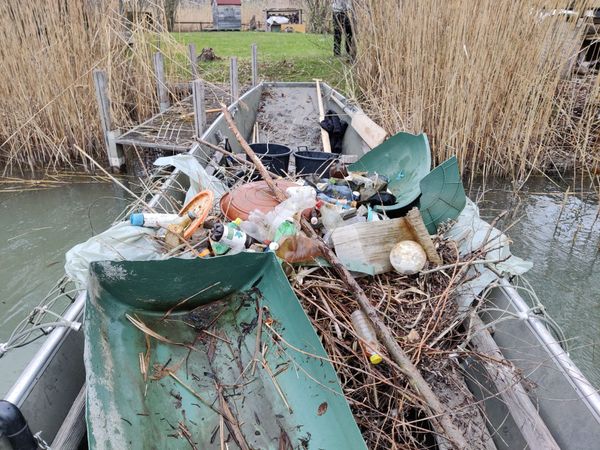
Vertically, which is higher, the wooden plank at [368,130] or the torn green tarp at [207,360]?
the wooden plank at [368,130]

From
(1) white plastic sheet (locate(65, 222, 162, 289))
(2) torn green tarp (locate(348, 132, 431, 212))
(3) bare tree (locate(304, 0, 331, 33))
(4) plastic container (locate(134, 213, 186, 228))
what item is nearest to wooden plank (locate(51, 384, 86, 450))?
(1) white plastic sheet (locate(65, 222, 162, 289))

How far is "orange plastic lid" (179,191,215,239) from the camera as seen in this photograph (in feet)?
6.47

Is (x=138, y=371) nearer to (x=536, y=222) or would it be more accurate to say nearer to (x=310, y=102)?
(x=536, y=222)

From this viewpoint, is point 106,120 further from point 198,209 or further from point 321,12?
point 321,12

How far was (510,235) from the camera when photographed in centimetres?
411

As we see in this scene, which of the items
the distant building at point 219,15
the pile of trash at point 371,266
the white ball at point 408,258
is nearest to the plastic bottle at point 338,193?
the pile of trash at point 371,266

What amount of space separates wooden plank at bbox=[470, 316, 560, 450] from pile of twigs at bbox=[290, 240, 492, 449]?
0.32 ft

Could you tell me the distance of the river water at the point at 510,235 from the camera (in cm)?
304

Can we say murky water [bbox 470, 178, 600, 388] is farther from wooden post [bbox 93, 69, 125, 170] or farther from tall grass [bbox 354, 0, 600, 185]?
wooden post [bbox 93, 69, 125, 170]

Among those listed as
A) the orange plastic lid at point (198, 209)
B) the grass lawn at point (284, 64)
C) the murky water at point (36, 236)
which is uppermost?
the orange plastic lid at point (198, 209)

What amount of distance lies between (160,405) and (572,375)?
58.7 inches

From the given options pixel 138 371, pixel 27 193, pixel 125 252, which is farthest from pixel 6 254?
pixel 138 371

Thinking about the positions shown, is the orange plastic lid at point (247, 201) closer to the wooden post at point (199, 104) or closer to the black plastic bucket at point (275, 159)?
the black plastic bucket at point (275, 159)

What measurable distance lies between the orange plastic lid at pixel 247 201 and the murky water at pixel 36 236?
1659mm
